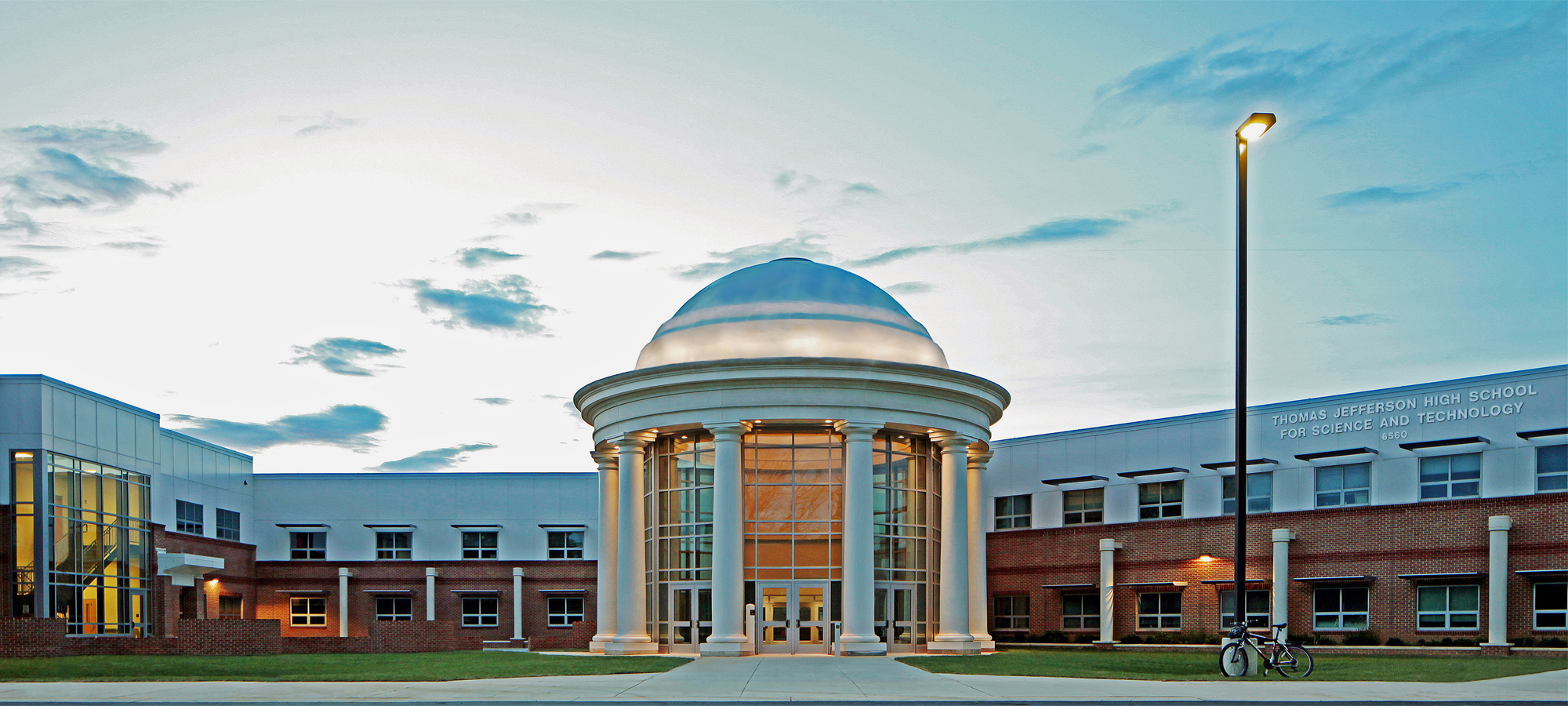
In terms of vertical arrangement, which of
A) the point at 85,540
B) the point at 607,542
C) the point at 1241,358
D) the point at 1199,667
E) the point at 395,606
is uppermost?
the point at 1241,358

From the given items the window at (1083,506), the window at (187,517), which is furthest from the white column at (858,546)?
the window at (187,517)

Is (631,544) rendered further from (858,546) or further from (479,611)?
(479,611)

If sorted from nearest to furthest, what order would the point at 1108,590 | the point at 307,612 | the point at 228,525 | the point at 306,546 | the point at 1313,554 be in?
the point at 1313,554, the point at 1108,590, the point at 228,525, the point at 307,612, the point at 306,546

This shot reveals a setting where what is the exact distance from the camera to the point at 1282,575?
1597 inches

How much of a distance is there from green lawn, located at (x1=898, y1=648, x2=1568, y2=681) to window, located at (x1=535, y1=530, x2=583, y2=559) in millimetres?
32022

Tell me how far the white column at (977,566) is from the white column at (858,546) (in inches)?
179

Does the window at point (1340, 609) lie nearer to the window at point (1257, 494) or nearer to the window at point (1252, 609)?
the window at point (1252, 609)

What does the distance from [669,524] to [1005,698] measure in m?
20.0

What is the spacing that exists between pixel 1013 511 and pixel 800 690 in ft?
104

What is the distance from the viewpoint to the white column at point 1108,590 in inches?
1777

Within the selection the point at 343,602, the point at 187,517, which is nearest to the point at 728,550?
the point at 187,517

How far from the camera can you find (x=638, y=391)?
35781mm

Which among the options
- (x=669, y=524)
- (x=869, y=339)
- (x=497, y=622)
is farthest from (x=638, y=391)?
(x=497, y=622)

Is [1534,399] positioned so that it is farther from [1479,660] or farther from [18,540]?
[18,540]
